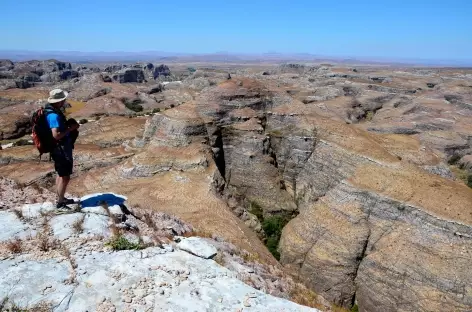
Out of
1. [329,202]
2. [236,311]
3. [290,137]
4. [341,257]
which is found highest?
[236,311]

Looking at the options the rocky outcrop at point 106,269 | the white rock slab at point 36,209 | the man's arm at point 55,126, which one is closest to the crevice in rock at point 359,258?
the rocky outcrop at point 106,269

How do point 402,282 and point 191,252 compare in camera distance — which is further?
point 402,282

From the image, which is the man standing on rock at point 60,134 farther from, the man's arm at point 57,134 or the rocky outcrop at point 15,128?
the rocky outcrop at point 15,128

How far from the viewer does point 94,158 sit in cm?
4478

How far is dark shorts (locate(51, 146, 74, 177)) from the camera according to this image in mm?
12258

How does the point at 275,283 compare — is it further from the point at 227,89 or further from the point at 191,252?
the point at 227,89

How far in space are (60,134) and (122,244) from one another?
383 cm

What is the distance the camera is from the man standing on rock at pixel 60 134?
465 inches

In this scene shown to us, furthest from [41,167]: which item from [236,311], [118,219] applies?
[236,311]

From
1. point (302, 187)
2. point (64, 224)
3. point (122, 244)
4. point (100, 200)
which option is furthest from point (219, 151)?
point (122, 244)

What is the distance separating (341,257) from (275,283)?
18.9 metres

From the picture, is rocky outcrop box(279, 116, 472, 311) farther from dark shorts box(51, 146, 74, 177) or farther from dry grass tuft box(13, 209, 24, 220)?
dry grass tuft box(13, 209, 24, 220)

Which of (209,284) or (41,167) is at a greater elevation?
(209,284)

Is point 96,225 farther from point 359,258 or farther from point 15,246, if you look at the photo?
point 359,258
